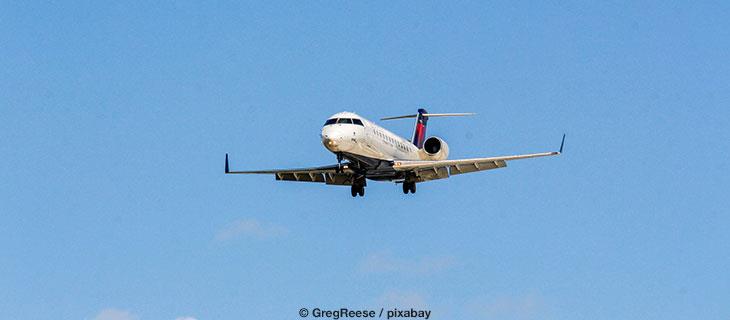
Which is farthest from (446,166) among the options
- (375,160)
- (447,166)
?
(375,160)

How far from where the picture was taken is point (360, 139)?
48312mm

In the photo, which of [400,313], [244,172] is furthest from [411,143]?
[400,313]

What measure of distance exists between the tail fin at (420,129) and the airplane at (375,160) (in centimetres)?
287

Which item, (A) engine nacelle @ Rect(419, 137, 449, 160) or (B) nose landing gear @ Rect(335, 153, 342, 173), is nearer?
(B) nose landing gear @ Rect(335, 153, 342, 173)

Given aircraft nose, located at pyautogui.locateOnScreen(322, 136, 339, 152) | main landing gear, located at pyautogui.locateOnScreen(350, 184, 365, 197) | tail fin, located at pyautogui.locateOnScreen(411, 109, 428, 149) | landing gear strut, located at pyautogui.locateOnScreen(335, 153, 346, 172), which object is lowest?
main landing gear, located at pyautogui.locateOnScreen(350, 184, 365, 197)

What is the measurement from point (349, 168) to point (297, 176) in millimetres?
4307

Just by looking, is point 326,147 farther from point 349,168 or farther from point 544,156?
point 544,156

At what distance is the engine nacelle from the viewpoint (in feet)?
183

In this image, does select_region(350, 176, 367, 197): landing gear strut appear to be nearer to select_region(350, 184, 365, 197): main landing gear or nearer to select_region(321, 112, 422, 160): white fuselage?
select_region(350, 184, 365, 197): main landing gear

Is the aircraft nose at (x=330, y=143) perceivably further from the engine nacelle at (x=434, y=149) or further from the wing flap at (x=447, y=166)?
the engine nacelle at (x=434, y=149)

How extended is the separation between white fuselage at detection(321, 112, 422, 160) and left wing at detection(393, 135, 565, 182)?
0.77 metres

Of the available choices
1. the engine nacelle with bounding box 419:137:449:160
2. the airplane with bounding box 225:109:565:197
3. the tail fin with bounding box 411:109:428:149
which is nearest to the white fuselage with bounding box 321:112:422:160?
the airplane with bounding box 225:109:565:197

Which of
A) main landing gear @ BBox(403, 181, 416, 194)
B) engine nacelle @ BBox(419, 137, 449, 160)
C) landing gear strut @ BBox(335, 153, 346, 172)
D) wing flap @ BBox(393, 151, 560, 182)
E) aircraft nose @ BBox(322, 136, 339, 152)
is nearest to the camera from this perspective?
aircraft nose @ BBox(322, 136, 339, 152)

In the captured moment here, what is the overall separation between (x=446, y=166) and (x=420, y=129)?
854cm
